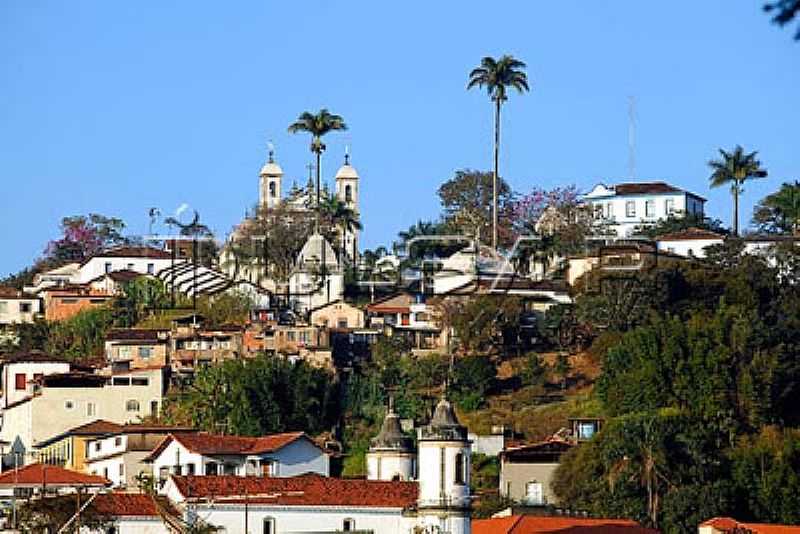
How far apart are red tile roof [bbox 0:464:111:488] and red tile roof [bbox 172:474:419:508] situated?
7.46 metres

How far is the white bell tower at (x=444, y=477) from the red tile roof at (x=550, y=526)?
1832mm

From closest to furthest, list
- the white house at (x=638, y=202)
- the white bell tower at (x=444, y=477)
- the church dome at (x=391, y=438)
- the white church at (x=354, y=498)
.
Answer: the white bell tower at (x=444, y=477) < the white church at (x=354, y=498) < the church dome at (x=391, y=438) < the white house at (x=638, y=202)

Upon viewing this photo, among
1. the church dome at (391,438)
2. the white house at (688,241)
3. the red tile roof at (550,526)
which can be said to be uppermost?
the white house at (688,241)

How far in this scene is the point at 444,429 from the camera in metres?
44.7

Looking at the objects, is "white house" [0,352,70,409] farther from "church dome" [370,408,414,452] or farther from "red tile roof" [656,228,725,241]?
"red tile roof" [656,228,725,241]

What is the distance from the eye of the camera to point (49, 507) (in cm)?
4472

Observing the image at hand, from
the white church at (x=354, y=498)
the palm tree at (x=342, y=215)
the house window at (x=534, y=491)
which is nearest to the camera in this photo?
the white church at (x=354, y=498)

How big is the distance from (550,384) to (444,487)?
2715 cm

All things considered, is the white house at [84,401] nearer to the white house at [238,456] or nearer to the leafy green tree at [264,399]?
the leafy green tree at [264,399]

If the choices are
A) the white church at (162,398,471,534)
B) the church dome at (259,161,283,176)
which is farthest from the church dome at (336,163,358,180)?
the white church at (162,398,471,534)

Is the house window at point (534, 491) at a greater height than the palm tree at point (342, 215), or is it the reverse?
the palm tree at point (342, 215)

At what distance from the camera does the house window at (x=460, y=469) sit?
44250 mm

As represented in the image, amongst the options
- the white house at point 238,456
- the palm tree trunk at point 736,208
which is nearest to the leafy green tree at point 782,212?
the palm tree trunk at point 736,208

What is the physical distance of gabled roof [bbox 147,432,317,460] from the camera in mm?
59156
